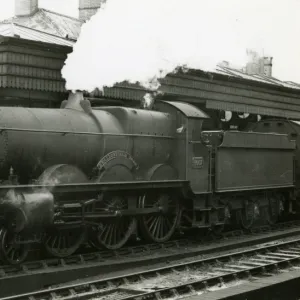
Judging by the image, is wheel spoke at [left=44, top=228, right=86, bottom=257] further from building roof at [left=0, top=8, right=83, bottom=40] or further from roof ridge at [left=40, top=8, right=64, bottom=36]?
roof ridge at [left=40, top=8, right=64, bottom=36]

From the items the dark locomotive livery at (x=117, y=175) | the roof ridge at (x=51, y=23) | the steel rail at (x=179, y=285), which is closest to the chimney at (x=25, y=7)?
the roof ridge at (x=51, y=23)

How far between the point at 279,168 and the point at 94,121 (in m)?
6.75

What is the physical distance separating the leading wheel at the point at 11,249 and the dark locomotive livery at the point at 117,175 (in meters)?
0.02

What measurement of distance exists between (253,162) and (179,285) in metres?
6.48

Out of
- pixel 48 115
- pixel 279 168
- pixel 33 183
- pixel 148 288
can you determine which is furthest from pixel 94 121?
pixel 279 168

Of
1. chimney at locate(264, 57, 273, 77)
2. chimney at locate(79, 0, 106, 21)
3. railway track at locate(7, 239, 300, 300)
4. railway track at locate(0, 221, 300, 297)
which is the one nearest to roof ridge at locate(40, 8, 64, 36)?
chimney at locate(79, 0, 106, 21)

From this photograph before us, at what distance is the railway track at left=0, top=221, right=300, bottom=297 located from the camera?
850cm

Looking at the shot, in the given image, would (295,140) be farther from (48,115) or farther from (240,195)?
(48,115)

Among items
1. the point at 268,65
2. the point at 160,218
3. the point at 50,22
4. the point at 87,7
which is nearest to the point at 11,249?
the point at 160,218

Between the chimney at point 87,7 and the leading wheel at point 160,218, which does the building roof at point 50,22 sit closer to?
the chimney at point 87,7

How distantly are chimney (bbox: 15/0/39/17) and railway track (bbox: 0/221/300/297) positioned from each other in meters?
13.3

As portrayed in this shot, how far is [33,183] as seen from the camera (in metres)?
9.23

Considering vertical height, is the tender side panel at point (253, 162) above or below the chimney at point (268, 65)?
below

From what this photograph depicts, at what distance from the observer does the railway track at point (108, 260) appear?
8.50 meters
